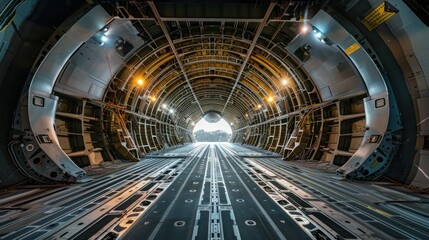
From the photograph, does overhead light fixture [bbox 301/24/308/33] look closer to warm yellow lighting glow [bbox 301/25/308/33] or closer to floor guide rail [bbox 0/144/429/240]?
warm yellow lighting glow [bbox 301/25/308/33]

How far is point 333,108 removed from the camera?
854cm

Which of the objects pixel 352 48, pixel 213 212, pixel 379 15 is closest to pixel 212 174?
pixel 213 212

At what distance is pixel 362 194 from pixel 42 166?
8.45 m

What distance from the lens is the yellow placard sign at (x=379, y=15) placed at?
13.7ft

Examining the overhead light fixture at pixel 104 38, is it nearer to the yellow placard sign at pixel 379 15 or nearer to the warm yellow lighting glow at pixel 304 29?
the warm yellow lighting glow at pixel 304 29

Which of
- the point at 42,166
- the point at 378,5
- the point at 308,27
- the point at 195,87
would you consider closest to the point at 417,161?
the point at 378,5

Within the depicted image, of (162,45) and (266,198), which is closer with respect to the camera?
(266,198)

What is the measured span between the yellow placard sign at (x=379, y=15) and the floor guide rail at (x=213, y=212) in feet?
15.2

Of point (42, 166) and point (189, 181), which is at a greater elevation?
point (42, 166)

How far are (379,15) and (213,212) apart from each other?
261 inches

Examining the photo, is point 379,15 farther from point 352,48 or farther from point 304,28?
point 304,28

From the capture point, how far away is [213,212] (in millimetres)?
3025

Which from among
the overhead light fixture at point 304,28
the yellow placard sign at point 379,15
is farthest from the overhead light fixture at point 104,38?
the yellow placard sign at point 379,15

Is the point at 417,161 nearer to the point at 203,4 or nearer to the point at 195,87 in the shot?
the point at 203,4
